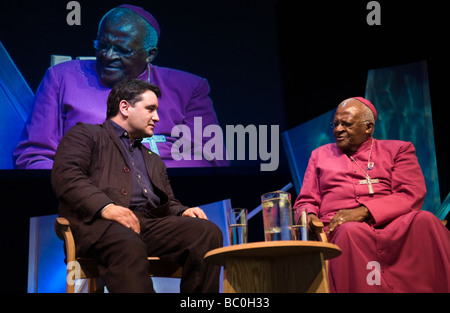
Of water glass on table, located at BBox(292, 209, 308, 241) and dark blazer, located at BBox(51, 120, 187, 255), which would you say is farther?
dark blazer, located at BBox(51, 120, 187, 255)

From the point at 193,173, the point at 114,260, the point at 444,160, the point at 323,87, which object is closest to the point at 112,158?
the point at 114,260

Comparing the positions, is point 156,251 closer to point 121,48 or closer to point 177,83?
point 177,83

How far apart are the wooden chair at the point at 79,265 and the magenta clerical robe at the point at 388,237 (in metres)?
0.82

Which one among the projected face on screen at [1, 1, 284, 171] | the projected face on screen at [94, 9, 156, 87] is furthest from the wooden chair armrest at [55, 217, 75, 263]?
the projected face on screen at [94, 9, 156, 87]

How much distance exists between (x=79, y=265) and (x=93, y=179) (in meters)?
0.49

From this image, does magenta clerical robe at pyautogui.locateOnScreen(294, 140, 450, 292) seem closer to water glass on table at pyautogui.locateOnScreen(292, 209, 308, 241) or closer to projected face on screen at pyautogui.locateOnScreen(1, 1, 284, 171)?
water glass on table at pyautogui.locateOnScreen(292, 209, 308, 241)

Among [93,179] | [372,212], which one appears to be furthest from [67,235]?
[372,212]

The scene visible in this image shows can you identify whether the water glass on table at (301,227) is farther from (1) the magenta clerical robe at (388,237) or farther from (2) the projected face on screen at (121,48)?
(2) the projected face on screen at (121,48)

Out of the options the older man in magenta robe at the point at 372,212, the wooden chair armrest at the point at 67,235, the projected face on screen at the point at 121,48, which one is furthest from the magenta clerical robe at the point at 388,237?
the projected face on screen at the point at 121,48

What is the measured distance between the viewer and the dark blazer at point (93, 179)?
260 centimetres

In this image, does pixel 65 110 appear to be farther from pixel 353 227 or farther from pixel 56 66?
pixel 353 227

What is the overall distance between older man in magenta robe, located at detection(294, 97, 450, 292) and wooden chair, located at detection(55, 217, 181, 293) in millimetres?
836

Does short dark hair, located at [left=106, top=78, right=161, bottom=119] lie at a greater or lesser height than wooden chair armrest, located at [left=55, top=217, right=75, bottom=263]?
greater

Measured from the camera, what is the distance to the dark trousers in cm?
235
